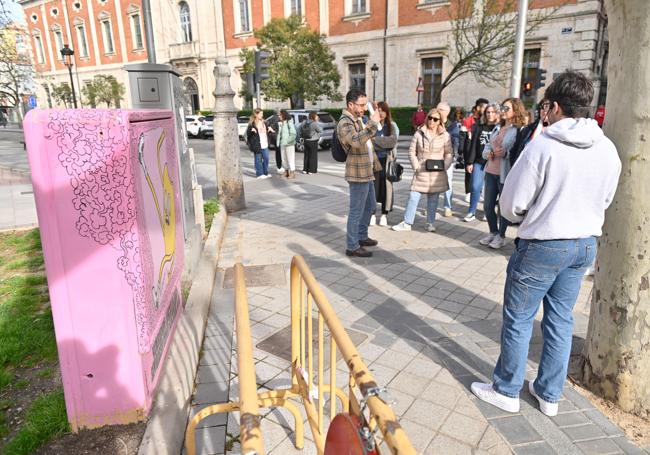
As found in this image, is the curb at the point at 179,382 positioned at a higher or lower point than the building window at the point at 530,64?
lower

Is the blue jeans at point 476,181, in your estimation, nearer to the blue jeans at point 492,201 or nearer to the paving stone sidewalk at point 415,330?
the paving stone sidewalk at point 415,330

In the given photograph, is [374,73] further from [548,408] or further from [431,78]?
[548,408]

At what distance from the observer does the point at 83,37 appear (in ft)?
166

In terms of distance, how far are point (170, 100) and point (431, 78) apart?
2641cm

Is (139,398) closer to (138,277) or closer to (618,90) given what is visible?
(138,277)

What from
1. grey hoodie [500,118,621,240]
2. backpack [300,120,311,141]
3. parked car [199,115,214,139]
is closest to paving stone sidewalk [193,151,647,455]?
grey hoodie [500,118,621,240]

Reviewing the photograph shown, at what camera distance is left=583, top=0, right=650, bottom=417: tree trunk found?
248 cm

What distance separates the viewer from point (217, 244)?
6.11 meters

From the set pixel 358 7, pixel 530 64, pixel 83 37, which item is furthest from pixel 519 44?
pixel 83 37

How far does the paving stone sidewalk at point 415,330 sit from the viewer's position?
2.58 meters

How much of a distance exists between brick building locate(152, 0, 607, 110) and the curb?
24.1m

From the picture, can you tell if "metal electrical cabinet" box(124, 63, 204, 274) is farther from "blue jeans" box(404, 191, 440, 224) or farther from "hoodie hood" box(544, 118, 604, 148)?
"hoodie hood" box(544, 118, 604, 148)

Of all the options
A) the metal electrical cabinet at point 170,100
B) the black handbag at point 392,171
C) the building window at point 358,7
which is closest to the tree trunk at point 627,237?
the metal electrical cabinet at point 170,100

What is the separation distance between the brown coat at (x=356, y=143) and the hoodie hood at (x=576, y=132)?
2889 millimetres
